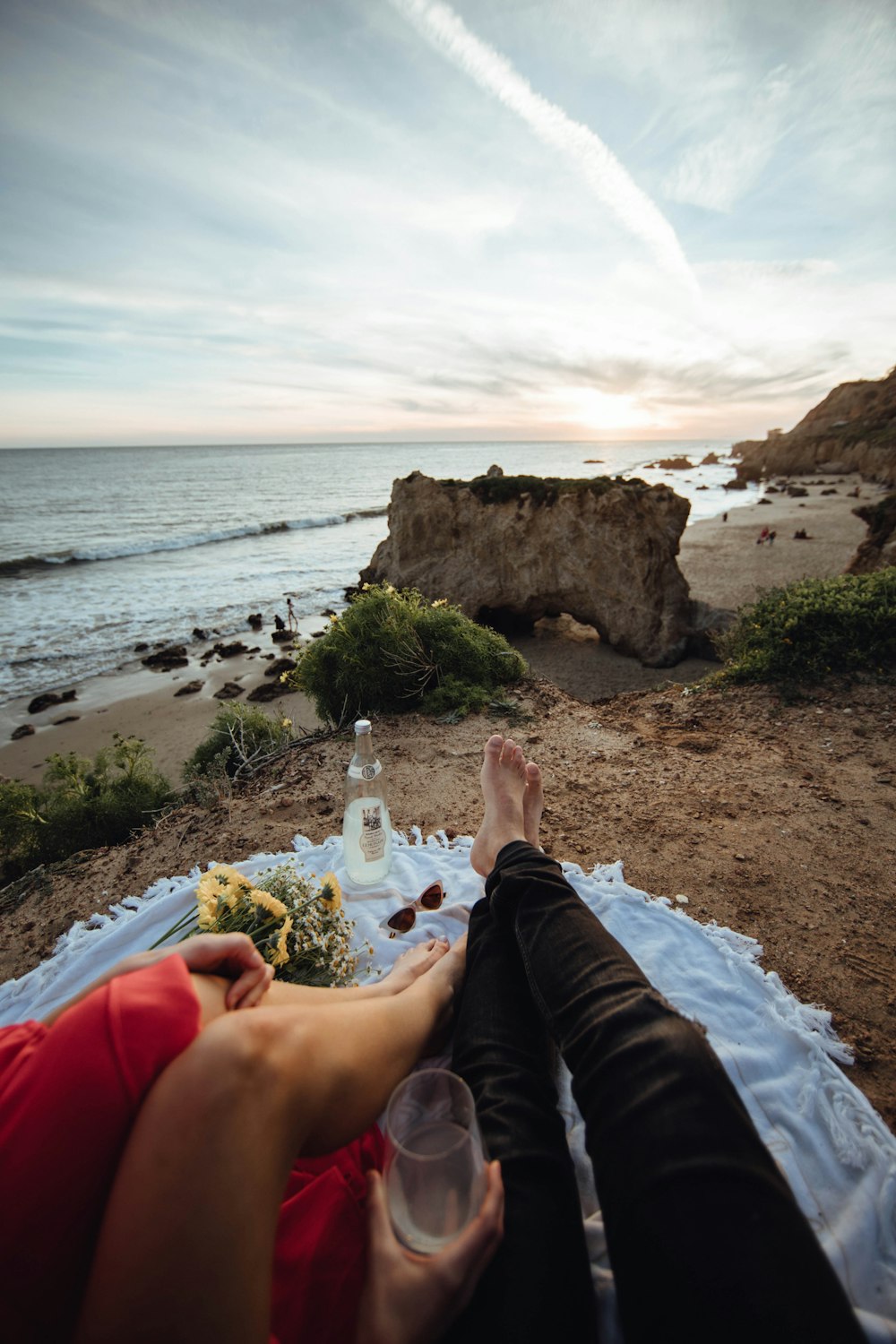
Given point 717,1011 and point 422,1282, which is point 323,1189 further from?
point 717,1011

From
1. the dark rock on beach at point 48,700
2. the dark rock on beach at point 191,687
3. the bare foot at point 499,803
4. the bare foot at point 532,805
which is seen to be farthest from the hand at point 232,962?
the dark rock on beach at point 48,700

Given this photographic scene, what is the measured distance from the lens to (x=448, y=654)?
552 centimetres

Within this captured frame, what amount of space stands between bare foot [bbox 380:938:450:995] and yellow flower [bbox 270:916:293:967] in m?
0.44

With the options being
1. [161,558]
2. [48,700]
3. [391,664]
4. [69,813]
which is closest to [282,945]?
[69,813]

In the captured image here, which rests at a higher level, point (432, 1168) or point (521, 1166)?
point (432, 1168)

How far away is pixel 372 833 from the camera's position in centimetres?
271

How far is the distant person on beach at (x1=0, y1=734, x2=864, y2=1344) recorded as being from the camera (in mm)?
896

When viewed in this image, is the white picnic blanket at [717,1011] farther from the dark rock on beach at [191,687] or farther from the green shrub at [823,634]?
the dark rock on beach at [191,687]

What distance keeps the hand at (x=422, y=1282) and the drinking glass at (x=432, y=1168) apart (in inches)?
0.9

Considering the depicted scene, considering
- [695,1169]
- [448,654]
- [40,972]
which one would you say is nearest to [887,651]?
[448,654]

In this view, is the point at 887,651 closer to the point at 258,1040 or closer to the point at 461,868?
the point at 461,868

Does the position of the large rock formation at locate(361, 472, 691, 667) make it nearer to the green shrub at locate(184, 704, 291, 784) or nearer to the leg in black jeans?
the green shrub at locate(184, 704, 291, 784)

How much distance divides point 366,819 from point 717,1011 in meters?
1.66

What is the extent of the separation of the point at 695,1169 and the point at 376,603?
484cm
